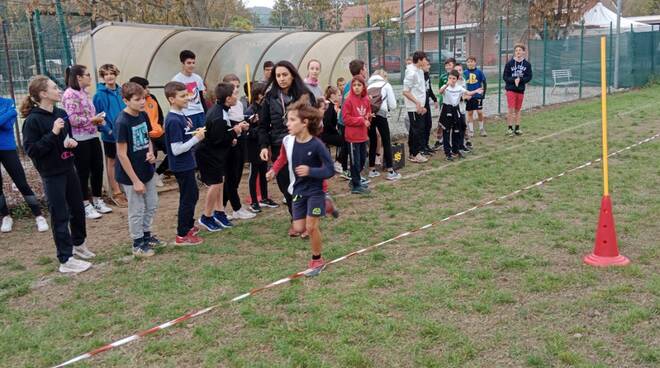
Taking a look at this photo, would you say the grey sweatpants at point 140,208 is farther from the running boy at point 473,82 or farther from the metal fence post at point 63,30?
the running boy at point 473,82

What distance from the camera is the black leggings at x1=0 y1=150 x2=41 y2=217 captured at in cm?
711

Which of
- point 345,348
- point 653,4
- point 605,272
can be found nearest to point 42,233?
point 345,348

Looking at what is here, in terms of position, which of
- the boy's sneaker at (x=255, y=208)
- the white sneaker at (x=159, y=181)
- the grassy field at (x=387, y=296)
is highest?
the white sneaker at (x=159, y=181)

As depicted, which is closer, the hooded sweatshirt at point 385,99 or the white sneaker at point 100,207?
the white sneaker at point 100,207

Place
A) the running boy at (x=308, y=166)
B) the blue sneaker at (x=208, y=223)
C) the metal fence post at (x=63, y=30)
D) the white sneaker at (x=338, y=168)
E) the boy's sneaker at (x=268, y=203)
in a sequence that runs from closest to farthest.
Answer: the running boy at (x=308, y=166) → the blue sneaker at (x=208, y=223) → the boy's sneaker at (x=268, y=203) → the metal fence post at (x=63, y=30) → the white sneaker at (x=338, y=168)

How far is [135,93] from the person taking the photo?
5.74 metres

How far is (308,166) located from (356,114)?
10.9 ft

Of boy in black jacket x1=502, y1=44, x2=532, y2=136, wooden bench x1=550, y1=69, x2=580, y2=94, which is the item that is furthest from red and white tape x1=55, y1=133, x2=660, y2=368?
wooden bench x1=550, y1=69, x2=580, y2=94

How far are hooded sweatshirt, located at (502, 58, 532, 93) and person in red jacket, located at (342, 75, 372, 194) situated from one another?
17.4ft

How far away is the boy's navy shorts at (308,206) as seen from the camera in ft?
17.3

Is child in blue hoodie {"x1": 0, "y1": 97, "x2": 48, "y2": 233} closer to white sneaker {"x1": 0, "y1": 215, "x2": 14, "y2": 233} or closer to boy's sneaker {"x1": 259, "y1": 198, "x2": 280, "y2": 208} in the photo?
white sneaker {"x1": 0, "y1": 215, "x2": 14, "y2": 233}

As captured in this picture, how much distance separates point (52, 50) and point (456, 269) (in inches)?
311

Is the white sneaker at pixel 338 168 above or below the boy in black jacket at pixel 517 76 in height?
below

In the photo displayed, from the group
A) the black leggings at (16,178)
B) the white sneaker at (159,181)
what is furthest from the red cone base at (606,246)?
the white sneaker at (159,181)
